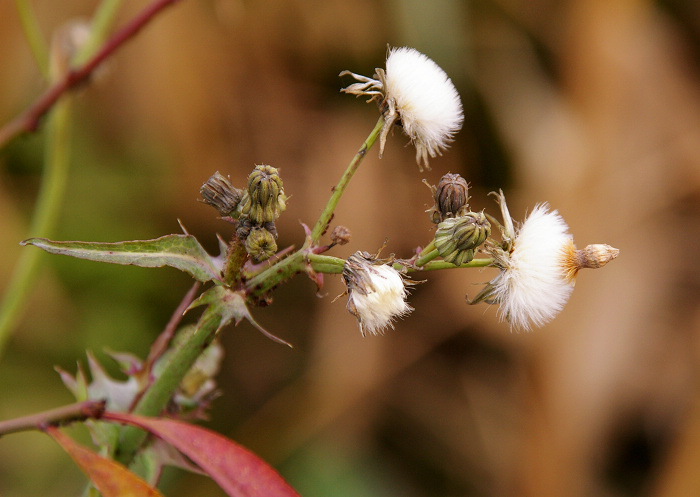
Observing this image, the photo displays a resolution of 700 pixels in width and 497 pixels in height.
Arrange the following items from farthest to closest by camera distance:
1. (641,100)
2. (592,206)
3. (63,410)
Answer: (641,100)
(592,206)
(63,410)

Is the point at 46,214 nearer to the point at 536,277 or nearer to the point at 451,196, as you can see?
the point at 451,196

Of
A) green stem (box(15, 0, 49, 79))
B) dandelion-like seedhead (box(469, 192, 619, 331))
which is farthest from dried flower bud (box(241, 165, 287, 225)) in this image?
green stem (box(15, 0, 49, 79))

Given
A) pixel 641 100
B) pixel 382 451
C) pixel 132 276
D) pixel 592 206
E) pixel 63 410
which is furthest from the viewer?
pixel 641 100

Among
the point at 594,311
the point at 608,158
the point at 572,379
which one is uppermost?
the point at 608,158

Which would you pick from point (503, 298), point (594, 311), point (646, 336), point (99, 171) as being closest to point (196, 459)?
point (503, 298)

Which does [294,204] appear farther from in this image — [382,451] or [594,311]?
[594,311]

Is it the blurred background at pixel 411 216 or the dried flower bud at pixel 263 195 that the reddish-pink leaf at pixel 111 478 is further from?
the blurred background at pixel 411 216

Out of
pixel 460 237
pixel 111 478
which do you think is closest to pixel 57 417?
pixel 111 478
